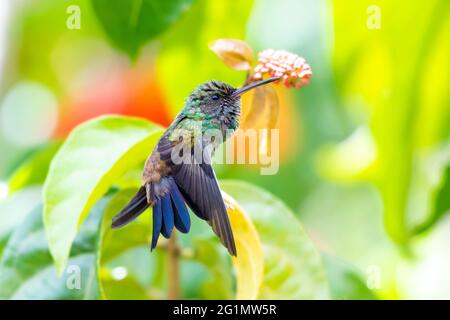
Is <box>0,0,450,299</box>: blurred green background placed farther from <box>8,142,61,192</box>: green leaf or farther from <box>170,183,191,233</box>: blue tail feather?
<box>170,183,191,233</box>: blue tail feather

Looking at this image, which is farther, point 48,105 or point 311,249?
point 48,105

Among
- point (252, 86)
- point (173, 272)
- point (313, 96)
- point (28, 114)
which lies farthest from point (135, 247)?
point (28, 114)

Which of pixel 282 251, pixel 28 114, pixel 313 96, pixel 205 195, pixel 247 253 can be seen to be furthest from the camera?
pixel 28 114

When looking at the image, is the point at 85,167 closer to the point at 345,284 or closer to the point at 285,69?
the point at 285,69

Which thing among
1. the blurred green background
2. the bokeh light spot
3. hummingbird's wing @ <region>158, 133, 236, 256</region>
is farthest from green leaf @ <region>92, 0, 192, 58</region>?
the bokeh light spot
